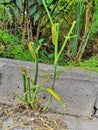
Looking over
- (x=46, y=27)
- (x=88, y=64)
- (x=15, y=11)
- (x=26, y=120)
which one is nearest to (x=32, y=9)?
(x=15, y=11)

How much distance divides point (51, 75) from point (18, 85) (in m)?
0.38

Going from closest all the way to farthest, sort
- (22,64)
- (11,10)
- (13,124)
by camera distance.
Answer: (13,124) < (22,64) < (11,10)

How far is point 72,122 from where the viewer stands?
3594mm

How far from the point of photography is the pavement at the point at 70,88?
11.9ft

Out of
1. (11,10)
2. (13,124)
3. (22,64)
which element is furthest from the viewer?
(11,10)

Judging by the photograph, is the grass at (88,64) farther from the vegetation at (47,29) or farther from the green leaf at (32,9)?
the green leaf at (32,9)

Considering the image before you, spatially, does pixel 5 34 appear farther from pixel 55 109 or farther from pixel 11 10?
pixel 55 109

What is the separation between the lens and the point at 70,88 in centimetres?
368

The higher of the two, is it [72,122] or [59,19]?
[59,19]

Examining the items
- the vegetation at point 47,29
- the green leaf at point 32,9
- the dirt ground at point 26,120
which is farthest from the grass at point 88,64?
the green leaf at point 32,9

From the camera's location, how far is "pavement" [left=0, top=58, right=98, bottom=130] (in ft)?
11.9

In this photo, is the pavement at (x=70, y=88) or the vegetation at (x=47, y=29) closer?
the pavement at (x=70, y=88)

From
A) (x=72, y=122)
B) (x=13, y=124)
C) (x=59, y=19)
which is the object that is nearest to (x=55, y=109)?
(x=72, y=122)

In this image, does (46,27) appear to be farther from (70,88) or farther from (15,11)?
(70,88)
